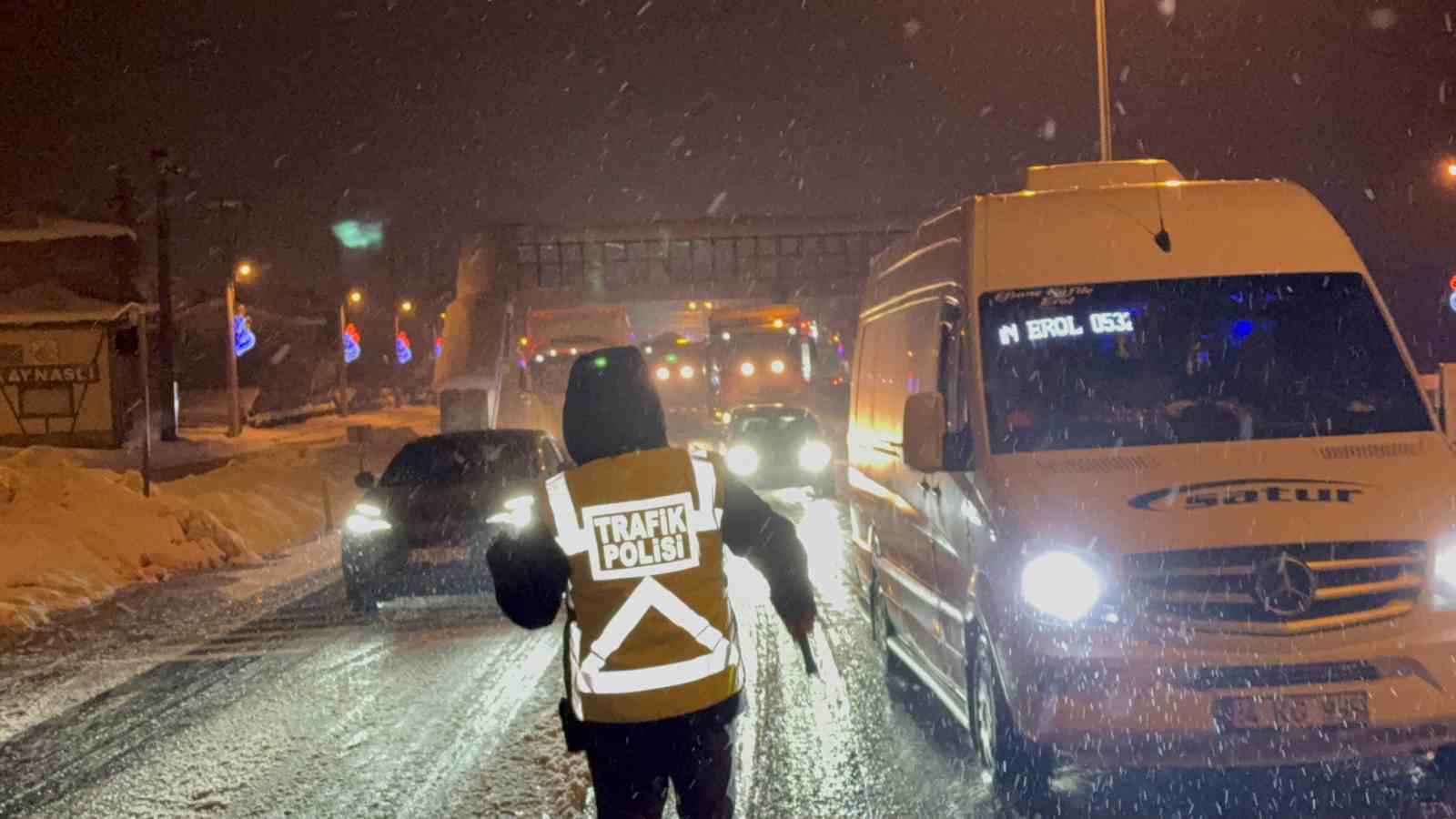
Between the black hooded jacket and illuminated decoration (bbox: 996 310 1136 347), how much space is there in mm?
3523

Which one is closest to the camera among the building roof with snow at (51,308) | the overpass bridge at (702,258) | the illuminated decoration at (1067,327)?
the illuminated decoration at (1067,327)

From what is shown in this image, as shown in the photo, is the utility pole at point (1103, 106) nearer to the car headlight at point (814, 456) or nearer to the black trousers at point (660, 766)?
the car headlight at point (814, 456)

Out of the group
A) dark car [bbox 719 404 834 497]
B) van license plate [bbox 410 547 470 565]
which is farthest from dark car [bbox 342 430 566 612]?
dark car [bbox 719 404 834 497]

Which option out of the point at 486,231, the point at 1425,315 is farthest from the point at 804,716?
the point at 486,231

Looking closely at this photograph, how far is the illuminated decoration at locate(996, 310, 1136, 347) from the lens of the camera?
736 centimetres

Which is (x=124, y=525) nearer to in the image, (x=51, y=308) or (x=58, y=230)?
(x=51, y=308)

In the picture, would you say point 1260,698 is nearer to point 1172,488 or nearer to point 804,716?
point 1172,488

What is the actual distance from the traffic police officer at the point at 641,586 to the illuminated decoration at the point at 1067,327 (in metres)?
3.52

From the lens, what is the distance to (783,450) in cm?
2867

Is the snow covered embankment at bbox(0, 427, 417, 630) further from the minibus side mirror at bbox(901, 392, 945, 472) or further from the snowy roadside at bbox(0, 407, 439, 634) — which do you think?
the minibus side mirror at bbox(901, 392, 945, 472)

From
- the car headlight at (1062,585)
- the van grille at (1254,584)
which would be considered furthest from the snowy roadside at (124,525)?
the van grille at (1254,584)

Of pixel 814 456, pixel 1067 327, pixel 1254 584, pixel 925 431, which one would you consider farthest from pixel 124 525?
pixel 1254 584

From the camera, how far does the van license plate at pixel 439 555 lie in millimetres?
13086

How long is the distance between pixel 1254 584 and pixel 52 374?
1473 inches
